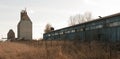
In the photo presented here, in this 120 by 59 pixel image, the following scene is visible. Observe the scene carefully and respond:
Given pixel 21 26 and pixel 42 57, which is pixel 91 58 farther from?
pixel 21 26

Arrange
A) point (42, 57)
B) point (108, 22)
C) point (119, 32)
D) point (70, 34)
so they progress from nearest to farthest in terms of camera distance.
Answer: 1. point (42, 57)
2. point (119, 32)
3. point (108, 22)
4. point (70, 34)

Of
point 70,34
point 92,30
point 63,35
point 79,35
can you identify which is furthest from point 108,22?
point 63,35

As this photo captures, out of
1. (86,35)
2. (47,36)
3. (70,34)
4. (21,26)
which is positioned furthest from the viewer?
(21,26)

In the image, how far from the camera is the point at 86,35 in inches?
1387

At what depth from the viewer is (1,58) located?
13727 mm

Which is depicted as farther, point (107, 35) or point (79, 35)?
point (79, 35)

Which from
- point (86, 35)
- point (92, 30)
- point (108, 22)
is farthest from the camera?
point (86, 35)

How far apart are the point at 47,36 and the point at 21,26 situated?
41.8 ft

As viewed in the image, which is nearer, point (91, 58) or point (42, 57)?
point (91, 58)

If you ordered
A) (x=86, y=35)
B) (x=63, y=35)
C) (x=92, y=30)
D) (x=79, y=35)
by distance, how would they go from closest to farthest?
(x=92, y=30), (x=86, y=35), (x=79, y=35), (x=63, y=35)

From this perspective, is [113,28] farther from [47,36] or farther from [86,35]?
[47,36]

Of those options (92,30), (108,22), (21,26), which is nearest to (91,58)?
(108,22)

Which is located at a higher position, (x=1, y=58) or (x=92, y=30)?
(x=92, y=30)

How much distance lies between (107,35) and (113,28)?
6.70ft
